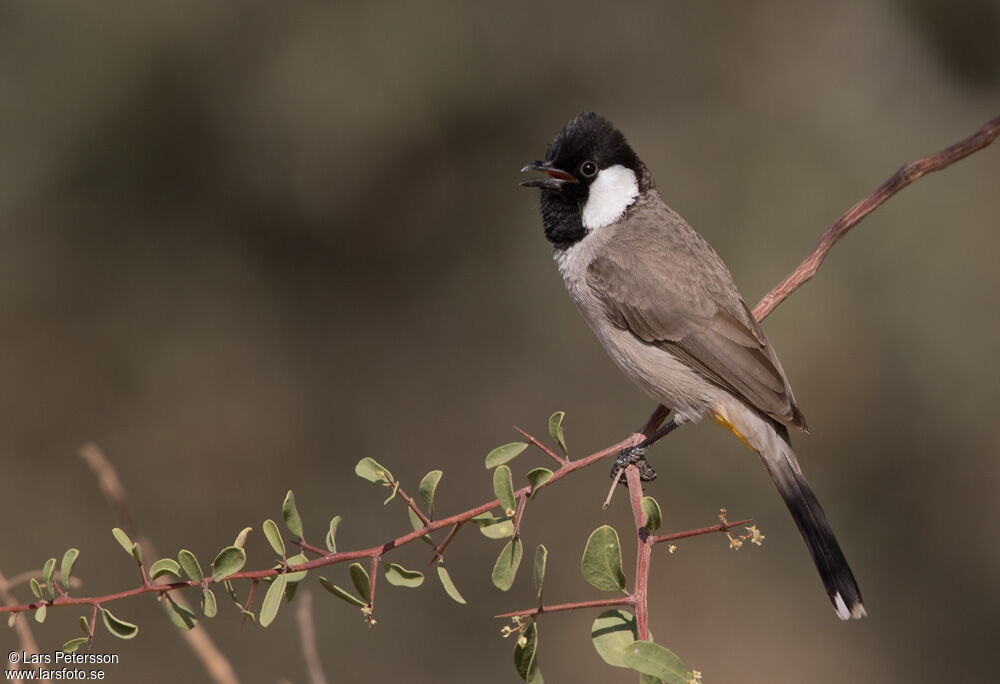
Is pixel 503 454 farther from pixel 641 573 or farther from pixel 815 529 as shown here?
pixel 815 529

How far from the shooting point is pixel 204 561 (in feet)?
19.4

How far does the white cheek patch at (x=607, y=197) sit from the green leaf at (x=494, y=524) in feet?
5.29

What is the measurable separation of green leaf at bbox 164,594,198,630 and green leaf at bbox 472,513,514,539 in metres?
0.50

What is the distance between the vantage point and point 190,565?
1676mm

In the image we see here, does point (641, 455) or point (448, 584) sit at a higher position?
point (448, 584)

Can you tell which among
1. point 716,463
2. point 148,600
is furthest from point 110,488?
point 716,463

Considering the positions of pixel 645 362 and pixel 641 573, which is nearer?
pixel 641 573

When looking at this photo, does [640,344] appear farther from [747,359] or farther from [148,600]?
[148,600]

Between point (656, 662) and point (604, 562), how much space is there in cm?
20

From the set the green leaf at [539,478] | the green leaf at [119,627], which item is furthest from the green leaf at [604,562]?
the green leaf at [119,627]

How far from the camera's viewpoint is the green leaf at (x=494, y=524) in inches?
72.6

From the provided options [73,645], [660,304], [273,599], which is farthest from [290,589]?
[660,304]

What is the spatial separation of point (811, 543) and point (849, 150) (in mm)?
3485

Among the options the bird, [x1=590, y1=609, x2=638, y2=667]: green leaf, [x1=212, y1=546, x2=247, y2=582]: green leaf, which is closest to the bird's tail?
the bird
